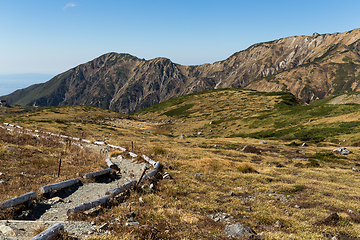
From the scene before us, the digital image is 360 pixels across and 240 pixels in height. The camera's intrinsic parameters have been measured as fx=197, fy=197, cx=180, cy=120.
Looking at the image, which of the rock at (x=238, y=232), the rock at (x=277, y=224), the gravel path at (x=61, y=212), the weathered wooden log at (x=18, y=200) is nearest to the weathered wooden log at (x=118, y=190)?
the gravel path at (x=61, y=212)

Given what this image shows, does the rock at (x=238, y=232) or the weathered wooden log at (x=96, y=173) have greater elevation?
the weathered wooden log at (x=96, y=173)

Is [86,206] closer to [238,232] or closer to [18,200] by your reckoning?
[18,200]

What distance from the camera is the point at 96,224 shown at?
9414 mm

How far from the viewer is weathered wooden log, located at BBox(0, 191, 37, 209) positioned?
9.29 meters

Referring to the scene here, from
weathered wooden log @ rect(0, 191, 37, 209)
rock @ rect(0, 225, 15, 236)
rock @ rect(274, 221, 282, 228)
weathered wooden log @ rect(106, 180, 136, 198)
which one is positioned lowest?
rock @ rect(274, 221, 282, 228)

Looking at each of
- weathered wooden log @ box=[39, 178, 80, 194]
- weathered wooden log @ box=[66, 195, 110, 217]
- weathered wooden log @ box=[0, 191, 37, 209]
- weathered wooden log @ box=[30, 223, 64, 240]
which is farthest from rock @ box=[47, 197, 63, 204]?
weathered wooden log @ box=[30, 223, 64, 240]

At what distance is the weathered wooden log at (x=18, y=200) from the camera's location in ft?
30.5

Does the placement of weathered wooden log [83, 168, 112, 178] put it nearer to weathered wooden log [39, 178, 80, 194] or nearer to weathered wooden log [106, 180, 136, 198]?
weathered wooden log [39, 178, 80, 194]

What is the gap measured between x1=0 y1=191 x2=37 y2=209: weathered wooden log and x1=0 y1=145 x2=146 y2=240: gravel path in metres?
0.57

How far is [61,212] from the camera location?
1059 centimetres

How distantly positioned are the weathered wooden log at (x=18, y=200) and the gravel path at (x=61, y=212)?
1.85 ft

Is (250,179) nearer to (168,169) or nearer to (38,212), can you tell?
(168,169)

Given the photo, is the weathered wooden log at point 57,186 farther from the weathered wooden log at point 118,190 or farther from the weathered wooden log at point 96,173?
the weathered wooden log at point 118,190

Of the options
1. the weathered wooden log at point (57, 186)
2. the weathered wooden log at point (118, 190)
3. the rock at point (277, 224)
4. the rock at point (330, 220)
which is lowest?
the rock at point (330, 220)
